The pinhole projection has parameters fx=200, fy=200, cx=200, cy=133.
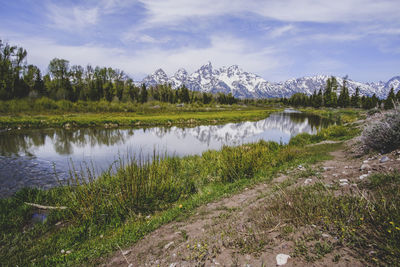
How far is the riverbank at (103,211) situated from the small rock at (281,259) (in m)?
2.90

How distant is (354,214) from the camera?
2.75 metres

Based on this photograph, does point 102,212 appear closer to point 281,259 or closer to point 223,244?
point 223,244

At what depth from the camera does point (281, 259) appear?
2.51 meters

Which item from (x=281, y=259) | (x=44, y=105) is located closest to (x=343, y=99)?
(x=281, y=259)

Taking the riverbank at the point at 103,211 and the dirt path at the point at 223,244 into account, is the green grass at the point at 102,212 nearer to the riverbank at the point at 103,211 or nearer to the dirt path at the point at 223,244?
the riverbank at the point at 103,211

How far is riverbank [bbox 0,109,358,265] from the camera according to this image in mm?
4395

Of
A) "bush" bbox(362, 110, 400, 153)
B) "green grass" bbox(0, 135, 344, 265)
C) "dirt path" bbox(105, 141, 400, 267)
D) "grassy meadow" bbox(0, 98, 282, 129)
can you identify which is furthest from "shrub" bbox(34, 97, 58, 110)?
"bush" bbox(362, 110, 400, 153)

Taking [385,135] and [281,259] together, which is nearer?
[281,259]

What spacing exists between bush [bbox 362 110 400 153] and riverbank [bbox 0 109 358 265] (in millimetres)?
2254

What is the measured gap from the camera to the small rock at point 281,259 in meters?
2.46

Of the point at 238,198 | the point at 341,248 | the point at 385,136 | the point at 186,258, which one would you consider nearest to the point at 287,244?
the point at 341,248

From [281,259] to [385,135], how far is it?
24.0ft

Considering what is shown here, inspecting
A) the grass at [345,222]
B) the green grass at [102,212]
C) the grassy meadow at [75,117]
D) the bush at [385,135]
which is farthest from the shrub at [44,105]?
the bush at [385,135]

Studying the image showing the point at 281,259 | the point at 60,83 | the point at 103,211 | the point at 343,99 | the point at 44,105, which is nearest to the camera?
the point at 281,259
